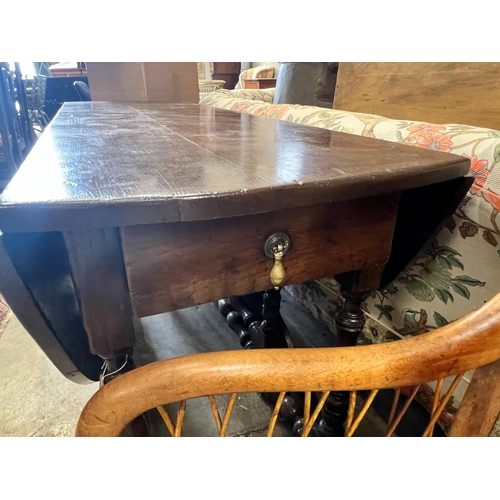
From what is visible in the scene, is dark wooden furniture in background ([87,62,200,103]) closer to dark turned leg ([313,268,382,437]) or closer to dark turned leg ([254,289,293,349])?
dark turned leg ([254,289,293,349])

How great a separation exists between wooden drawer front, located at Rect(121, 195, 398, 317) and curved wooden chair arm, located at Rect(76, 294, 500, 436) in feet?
0.49

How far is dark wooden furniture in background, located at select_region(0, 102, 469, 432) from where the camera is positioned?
35 cm

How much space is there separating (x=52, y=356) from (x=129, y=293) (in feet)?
0.53

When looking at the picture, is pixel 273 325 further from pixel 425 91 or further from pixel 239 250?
pixel 425 91

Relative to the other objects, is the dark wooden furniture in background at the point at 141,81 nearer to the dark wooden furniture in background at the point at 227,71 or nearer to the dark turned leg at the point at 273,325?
the dark turned leg at the point at 273,325

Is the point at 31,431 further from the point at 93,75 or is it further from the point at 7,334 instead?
the point at 93,75

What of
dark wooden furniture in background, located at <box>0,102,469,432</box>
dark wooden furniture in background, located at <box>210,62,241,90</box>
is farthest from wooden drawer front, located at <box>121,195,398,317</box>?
dark wooden furniture in background, located at <box>210,62,241,90</box>

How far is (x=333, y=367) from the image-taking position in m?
0.27

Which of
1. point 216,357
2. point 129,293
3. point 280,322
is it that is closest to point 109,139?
point 129,293

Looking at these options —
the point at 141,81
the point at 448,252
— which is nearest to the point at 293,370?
the point at 448,252

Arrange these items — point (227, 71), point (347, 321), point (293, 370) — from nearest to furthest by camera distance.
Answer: point (293, 370) < point (347, 321) < point (227, 71)

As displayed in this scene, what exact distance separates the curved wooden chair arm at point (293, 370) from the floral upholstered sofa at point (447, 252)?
409 mm

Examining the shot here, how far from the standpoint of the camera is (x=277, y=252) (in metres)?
0.46

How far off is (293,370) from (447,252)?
586 millimetres
